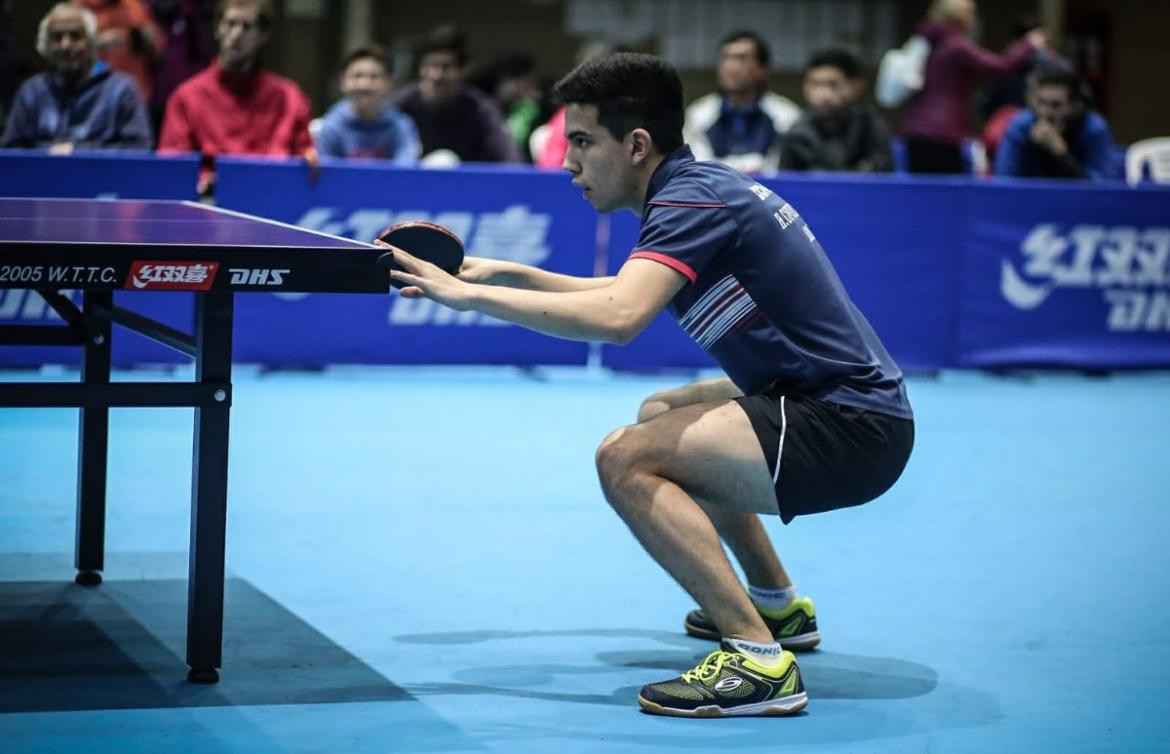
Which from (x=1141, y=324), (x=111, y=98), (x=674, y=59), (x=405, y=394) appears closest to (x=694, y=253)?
(x=405, y=394)

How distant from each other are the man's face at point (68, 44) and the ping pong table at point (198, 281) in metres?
5.10

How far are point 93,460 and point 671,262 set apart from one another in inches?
76.1

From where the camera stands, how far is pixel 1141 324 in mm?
10586

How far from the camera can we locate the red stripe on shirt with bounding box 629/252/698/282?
3.83 meters

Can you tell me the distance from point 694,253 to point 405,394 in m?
5.08

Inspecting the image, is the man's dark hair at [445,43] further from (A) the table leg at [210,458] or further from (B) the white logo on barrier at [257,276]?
(B) the white logo on barrier at [257,276]

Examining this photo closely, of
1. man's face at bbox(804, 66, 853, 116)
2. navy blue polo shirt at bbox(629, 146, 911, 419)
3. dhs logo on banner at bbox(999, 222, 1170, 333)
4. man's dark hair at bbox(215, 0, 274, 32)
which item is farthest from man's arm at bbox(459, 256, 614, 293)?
man's face at bbox(804, 66, 853, 116)

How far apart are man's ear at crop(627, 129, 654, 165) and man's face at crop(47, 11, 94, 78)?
19.7 ft

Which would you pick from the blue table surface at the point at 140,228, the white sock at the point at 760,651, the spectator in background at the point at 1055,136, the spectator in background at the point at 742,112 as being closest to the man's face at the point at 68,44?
the spectator in background at the point at 742,112

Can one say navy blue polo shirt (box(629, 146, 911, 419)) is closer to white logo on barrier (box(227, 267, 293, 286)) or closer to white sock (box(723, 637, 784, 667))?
white sock (box(723, 637, 784, 667))

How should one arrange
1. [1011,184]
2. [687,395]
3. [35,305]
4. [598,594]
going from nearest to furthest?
[687,395] → [598,594] → [35,305] → [1011,184]

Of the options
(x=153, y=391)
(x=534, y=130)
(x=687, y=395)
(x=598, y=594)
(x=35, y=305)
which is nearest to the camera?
(x=153, y=391)

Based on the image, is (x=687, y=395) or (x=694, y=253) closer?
(x=694, y=253)

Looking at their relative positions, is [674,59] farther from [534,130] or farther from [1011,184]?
[1011,184]
